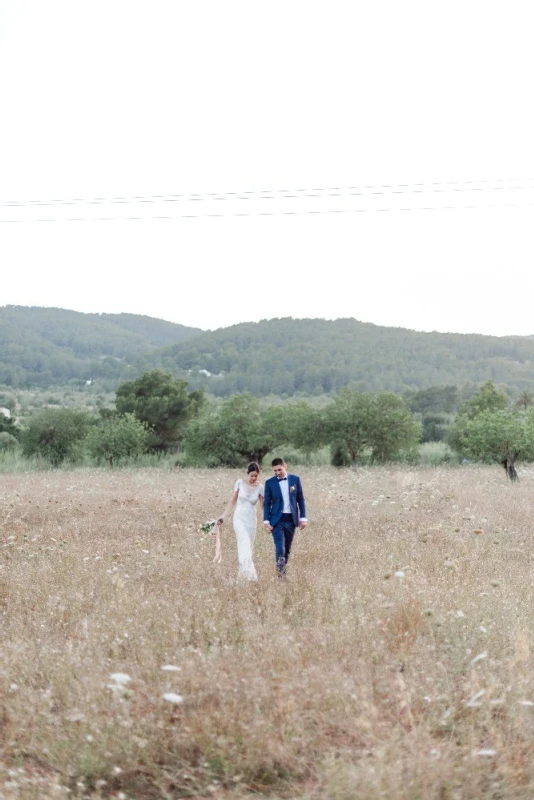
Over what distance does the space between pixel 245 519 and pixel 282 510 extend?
1.71 ft

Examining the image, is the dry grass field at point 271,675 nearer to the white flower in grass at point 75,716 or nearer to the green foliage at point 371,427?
the white flower in grass at point 75,716

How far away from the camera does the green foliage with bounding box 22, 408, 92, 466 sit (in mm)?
53719

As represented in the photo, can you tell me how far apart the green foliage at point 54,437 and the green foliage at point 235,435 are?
1077 cm

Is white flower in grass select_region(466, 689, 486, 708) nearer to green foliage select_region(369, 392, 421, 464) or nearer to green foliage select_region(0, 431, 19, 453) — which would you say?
green foliage select_region(369, 392, 421, 464)

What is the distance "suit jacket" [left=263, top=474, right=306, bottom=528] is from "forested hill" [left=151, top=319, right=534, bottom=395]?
332ft

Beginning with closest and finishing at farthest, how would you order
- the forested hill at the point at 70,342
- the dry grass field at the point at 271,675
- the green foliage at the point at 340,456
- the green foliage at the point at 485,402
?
the dry grass field at the point at 271,675 < the green foliage at the point at 340,456 < the green foliage at the point at 485,402 < the forested hill at the point at 70,342

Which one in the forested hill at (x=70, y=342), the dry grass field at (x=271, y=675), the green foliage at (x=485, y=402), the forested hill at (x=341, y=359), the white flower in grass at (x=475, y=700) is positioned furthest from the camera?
the forested hill at (x=70, y=342)

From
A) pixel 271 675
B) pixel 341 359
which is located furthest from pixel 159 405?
pixel 341 359

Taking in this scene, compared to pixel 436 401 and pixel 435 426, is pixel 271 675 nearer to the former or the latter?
pixel 435 426

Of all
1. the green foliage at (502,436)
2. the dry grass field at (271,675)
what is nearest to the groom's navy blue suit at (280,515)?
the dry grass field at (271,675)

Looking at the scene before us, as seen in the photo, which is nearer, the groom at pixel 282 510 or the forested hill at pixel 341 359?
the groom at pixel 282 510

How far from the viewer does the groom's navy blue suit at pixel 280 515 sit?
10.5 m

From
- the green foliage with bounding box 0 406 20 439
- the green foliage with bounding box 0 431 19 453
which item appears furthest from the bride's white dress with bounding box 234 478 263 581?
the green foliage with bounding box 0 406 20 439

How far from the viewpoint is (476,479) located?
28359mm
